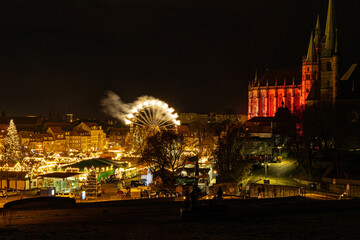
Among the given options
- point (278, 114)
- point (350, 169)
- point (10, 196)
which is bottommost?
point (10, 196)

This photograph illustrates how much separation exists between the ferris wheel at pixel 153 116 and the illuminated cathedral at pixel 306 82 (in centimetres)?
1665

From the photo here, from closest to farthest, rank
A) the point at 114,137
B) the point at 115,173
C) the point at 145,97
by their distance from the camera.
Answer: the point at 115,173
the point at 145,97
the point at 114,137

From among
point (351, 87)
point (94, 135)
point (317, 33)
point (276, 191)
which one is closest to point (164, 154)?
point (276, 191)

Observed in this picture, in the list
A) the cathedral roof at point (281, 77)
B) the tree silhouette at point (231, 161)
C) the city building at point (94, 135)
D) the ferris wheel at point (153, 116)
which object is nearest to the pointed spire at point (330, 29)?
the tree silhouette at point (231, 161)

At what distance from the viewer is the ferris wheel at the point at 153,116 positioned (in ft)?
186

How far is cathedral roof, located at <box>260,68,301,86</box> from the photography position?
9744cm

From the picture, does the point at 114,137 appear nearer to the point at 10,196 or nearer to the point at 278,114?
the point at 278,114

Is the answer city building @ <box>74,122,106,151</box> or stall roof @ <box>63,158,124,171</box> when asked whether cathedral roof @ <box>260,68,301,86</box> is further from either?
stall roof @ <box>63,158,124,171</box>

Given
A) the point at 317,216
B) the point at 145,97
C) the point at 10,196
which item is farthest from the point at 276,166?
the point at 317,216

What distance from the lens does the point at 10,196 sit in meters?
36.4

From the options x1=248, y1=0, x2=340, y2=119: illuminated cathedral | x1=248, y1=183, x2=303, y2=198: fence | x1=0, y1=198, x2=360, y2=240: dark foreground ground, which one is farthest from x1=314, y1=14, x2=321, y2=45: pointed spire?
x1=0, y1=198, x2=360, y2=240: dark foreground ground

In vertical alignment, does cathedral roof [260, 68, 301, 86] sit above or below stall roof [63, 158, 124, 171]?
above

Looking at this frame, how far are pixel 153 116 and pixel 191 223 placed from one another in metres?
41.9

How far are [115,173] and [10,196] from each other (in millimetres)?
16142
